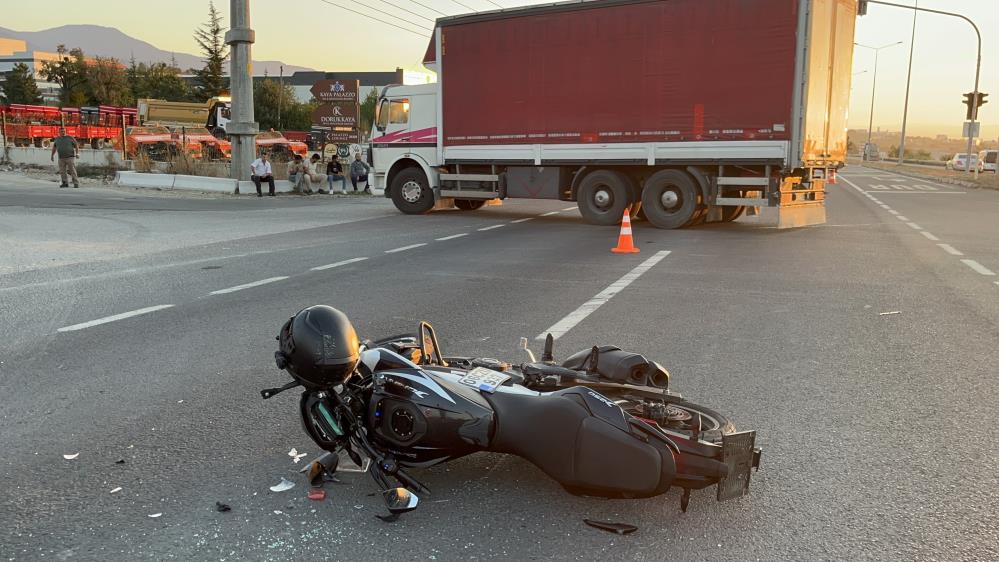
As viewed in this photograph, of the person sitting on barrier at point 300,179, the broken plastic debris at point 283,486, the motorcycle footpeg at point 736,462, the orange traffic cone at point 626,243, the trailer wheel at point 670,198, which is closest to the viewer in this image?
the motorcycle footpeg at point 736,462

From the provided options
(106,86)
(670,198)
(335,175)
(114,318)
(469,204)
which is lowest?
(114,318)

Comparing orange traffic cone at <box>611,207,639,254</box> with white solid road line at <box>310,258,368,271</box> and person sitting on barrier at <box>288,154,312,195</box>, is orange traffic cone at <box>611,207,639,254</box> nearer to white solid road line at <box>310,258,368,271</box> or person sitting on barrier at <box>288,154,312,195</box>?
white solid road line at <box>310,258,368,271</box>

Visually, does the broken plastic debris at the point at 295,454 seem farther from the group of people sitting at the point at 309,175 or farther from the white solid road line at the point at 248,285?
the group of people sitting at the point at 309,175

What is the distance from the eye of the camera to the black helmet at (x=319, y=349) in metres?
3.20

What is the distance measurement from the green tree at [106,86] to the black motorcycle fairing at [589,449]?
7615 centimetres

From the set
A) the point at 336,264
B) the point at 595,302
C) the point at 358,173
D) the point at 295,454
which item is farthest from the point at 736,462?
the point at 358,173

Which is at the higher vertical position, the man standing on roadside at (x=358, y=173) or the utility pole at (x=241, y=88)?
the utility pole at (x=241, y=88)

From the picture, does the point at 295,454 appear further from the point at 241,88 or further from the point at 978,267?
the point at 241,88

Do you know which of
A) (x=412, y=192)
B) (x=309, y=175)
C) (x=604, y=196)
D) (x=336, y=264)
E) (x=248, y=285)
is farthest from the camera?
(x=309, y=175)

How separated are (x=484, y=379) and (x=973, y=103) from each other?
4383 centimetres

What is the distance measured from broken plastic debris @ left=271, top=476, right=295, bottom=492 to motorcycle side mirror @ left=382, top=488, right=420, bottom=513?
481 millimetres

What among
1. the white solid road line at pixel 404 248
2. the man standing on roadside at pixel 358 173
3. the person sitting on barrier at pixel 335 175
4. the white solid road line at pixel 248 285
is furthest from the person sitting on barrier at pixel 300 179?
A: the white solid road line at pixel 248 285

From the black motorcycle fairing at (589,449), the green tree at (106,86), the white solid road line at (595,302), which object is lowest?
the white solid road line at (595,302)

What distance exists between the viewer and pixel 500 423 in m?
3.24
